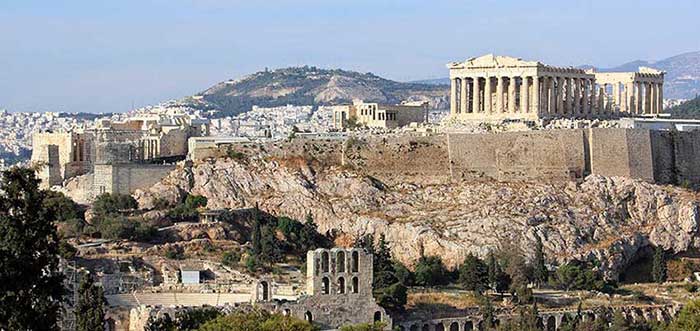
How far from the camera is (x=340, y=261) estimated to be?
212 ft

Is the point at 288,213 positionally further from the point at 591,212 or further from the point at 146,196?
the point at 591,212

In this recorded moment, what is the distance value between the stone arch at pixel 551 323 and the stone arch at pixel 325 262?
14031mm

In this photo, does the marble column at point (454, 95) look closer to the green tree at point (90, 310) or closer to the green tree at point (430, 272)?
the green tree at point (430, 272)

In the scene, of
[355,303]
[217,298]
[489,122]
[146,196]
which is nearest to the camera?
[355,303]

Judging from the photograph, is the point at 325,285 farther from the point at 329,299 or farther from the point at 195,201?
the point at 195,201

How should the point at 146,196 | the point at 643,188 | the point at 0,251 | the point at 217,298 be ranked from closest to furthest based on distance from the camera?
the point at 0,251 → the point at 217,298 → the point at 146,196 → the point at 643,188

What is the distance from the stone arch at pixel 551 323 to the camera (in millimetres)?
75125

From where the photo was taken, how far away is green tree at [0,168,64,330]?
4756 centimetres

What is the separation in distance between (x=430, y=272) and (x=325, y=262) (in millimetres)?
15327

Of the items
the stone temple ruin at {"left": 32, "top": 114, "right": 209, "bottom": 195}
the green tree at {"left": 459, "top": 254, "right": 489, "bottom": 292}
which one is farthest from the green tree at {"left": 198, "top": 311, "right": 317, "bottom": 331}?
the stone temple ruin at {"left": 32, "top": 114, "right": 209, "bottom": 195}

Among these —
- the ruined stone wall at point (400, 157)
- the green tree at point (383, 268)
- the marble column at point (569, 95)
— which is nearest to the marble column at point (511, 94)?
the marble column at point (569, 95)

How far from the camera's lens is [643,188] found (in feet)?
300

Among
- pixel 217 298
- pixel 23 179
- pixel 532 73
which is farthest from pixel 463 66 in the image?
pixel 23 179

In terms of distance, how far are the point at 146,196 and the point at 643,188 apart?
25.4 metres
